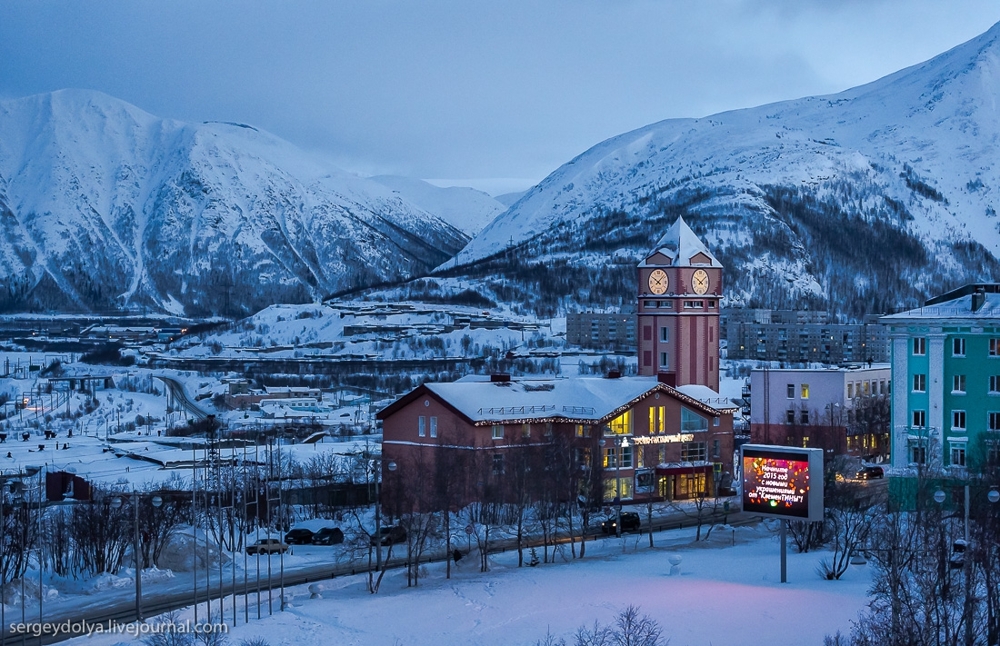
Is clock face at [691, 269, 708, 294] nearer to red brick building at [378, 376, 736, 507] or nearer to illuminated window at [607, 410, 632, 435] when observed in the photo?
red brick building at [378, 376, 736, 507]

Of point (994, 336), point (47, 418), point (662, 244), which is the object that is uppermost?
point (662, 244)

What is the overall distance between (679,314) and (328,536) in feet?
111

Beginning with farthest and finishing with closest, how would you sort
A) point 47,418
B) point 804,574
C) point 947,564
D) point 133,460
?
point 47,418 → point 133,460 → point 804,574 → point 947,564

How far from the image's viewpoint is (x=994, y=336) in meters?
56.4

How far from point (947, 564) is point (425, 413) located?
29436 millimetres

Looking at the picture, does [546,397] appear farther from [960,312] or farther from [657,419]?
[960,312]

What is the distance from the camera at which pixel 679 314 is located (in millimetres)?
81312

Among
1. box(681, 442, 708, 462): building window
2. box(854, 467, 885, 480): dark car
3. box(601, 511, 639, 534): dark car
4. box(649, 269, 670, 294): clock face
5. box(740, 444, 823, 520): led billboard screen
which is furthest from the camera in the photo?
box(649, 269, 670, 294): clock face

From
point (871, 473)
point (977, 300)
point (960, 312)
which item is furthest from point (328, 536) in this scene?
point (871, 473)

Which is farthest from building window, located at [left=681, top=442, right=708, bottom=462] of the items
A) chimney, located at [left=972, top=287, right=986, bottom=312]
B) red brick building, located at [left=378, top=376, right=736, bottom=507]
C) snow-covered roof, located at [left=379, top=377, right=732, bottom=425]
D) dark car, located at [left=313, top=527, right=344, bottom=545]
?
dark car, located at [left=313, top=527, right=344, bottom=545]

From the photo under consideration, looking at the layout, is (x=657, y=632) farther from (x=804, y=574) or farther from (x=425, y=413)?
(x=425, y=413)

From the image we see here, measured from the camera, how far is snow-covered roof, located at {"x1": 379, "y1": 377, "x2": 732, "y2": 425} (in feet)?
201

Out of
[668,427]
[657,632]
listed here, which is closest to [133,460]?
[668,427]

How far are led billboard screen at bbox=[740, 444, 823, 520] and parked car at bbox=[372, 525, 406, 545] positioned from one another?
14.3m
